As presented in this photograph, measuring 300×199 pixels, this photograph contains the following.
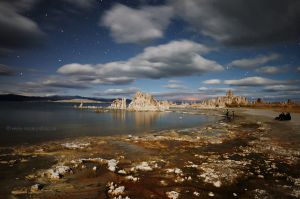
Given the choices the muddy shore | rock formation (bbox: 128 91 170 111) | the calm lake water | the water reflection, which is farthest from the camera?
rock formation (bbox: 128 91 170 111)

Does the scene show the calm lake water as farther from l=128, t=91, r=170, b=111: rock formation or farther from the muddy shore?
l=128, t=91, r=170, b=111: rock formation

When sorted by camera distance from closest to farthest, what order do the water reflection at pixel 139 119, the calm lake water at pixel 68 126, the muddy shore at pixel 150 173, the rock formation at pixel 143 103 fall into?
the muddy shore at pixel 150 173
the calm lake water at pixel 68 126
the water reflection at pixel 139 119
the rock formation at pixel 143 103

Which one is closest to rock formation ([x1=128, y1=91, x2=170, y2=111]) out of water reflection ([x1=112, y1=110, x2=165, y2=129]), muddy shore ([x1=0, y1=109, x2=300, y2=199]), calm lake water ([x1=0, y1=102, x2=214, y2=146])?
water reflection ([x1=112, y1=110, x2=165, y2=129])

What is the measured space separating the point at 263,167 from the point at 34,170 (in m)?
17.2

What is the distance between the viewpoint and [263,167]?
1680 centimetres

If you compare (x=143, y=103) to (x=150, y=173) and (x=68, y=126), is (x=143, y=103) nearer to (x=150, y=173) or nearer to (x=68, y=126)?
(x=68, y=126)

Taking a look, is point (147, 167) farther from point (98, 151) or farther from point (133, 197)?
point (98, 151)

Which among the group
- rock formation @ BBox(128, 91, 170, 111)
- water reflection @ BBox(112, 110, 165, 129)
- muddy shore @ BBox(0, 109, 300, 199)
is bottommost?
water reflection @ BBox(112, 110, 165, 129)

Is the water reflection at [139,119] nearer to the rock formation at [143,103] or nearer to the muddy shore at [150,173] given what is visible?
the muddy shore at [150,173]

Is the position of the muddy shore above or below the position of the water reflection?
above

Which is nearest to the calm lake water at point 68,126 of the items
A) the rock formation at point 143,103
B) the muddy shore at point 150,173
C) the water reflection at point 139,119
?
the water reflection at point 139,119

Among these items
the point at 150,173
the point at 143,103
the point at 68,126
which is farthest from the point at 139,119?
the point at 143,103

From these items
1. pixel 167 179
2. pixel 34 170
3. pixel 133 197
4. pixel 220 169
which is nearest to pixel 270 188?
pixel 220 169

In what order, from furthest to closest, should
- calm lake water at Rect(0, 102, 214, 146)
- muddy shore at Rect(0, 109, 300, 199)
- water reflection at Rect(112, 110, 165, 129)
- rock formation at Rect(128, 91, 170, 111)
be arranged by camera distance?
rock formation at Rect(128, 91, 170, 111) → water reflection at Rect(112, 110, 165, 129) → calm lake water at Rect(0, 102, 214, 146) → muddy shore at Rect(0, 109, 300, 199)
